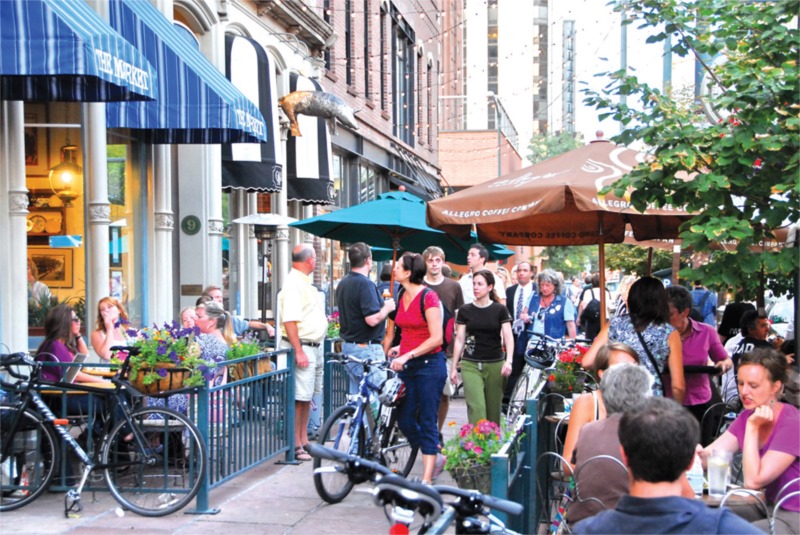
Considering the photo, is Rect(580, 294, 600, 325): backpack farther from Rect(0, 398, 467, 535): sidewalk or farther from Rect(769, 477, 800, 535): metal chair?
Rect(769, 477, 800, 535): metal chair

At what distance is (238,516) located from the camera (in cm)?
752

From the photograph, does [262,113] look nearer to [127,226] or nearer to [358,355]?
[127,226]

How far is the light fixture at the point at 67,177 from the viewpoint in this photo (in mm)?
11258

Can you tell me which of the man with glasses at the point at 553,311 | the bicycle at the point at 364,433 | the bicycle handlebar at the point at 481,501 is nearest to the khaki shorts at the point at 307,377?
the bicycle at the point at 364,433

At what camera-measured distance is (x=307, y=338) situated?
976 centimetres

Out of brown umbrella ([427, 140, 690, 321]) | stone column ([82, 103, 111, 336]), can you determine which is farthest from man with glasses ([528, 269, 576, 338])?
stone column ([82, 103, 111, 336])

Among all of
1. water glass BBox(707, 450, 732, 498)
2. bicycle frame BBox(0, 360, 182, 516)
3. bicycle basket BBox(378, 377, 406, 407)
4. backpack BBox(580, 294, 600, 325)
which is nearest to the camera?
water glass BBox(707, 450, 732, 498)

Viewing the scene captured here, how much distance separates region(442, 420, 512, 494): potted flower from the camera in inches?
246

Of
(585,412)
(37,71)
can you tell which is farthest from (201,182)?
(585,412)

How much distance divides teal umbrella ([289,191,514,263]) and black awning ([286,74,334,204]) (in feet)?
13.5

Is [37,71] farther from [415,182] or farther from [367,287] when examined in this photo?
[415,182]

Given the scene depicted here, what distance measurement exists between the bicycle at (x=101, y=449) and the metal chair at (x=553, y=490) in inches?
96.2

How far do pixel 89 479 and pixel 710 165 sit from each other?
5171mm

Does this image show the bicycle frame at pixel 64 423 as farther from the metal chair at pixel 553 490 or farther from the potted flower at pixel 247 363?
the metal chair at pixel 553 490
